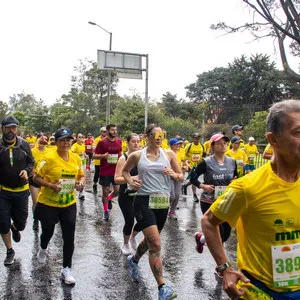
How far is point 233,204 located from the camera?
2.26 m

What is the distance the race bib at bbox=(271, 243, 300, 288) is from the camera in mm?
2232

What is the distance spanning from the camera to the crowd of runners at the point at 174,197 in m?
2.22

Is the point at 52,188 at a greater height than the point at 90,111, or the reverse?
the point at 90,111

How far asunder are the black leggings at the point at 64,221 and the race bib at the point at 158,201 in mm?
1070

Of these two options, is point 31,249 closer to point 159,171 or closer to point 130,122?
point 159,171

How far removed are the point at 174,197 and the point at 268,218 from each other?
6.96 metres

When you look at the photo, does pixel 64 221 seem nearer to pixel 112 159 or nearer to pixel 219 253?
pixel 219 253

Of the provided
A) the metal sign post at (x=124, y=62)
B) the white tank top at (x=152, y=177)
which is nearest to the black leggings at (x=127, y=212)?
the white tank top at (x=152, y=177)

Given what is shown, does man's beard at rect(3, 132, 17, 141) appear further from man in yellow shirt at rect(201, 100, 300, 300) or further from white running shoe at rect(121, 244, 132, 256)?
man in yellow shirt at rect(201, 100, 300, 300)

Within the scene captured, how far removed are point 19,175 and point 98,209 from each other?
4399 mm

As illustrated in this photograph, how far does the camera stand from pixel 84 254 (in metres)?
6.16

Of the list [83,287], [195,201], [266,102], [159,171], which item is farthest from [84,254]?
[266,102]

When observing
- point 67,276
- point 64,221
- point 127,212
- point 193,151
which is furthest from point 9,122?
point 193,151

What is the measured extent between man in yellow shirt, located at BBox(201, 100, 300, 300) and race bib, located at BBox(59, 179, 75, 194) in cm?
314
